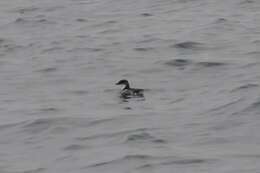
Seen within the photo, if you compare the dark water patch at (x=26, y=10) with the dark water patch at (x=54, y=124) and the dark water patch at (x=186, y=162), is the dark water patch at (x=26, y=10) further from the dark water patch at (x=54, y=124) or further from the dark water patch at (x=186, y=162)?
the dark water patch at (x=186, y=162)

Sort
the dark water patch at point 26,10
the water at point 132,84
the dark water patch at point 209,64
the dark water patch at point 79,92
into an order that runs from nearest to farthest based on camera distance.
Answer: the water at point 132,84 < the dark water patch at point 79,92 < the dark water patch at point 209,64 < the dark water patch at point 26,10

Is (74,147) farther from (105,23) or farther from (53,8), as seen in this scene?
(53,8)

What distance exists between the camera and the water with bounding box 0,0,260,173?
15047mm

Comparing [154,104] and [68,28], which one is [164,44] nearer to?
[68,28]

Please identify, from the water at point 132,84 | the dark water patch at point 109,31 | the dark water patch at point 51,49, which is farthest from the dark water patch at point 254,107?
the dark water patch at point 109,31

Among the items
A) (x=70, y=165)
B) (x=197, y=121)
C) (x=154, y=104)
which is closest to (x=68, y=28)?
(x=154, y=104)

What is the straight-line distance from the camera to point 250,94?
1862 centimetres

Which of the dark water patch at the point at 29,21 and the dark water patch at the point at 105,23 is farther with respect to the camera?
the dark water patch at the point at 29,21

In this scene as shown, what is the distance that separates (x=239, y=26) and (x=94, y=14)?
5.03m

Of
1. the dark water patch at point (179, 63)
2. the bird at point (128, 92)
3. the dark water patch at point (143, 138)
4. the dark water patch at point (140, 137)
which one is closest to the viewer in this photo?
the dark water patch at point (143, 138)

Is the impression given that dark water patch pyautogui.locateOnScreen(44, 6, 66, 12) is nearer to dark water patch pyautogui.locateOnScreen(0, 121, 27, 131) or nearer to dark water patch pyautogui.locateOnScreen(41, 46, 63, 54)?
dark water patch pyautogui.locateOnScreen(41, 46, 63, 54)

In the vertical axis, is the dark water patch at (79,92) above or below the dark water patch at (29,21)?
above

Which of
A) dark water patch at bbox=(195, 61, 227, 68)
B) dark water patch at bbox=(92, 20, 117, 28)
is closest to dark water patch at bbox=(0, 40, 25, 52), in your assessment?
dark water patch at bbox=(92, 20, 117, 28)

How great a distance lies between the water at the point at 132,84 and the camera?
15.0m
